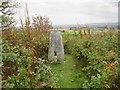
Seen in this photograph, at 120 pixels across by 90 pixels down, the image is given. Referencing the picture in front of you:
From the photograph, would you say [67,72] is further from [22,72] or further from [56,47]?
[22,72]

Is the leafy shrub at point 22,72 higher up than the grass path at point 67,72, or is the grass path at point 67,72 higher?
the leafy shrub at point 22,72

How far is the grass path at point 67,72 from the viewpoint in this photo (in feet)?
27.2

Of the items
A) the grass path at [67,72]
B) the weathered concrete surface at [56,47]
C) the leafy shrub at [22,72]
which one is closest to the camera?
the leafy shrub at [22,72]

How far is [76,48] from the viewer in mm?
11469

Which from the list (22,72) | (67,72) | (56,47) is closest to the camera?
(22,72)

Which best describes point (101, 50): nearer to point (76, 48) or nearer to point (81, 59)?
point (81, 59)

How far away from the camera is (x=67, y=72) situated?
953 cm

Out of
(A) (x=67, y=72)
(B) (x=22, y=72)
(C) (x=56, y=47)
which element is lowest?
(A) (x=67, y=72)

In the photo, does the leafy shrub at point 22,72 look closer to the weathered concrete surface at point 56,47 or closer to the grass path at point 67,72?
the grass path at point 67,72

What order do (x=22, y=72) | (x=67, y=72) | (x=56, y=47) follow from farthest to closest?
1. (x=56, y=47)
2. (x=67, y=72)
3. (x=22, y=72)

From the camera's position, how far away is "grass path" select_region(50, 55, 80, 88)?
8298 millimetres

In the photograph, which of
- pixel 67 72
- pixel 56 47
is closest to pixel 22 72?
pixel 67 72

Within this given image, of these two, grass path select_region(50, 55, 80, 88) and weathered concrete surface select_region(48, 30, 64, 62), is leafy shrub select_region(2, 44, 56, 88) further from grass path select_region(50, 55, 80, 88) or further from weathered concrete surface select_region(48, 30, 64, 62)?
weathered concrete surface select_region(48, 30, 64, 62)

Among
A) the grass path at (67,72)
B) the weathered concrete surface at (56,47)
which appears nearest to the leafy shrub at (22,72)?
the grass path at (67,72)
